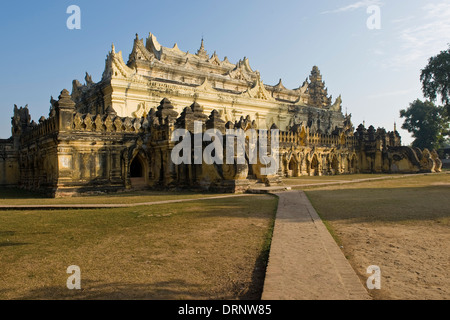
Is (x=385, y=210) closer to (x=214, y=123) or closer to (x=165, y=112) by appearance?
(x=214, y=123)

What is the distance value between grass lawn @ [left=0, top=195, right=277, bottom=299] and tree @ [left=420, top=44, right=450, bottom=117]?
135ft

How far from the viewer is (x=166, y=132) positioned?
60.2 ft

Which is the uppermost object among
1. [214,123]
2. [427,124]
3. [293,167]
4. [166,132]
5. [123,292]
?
[427,124]

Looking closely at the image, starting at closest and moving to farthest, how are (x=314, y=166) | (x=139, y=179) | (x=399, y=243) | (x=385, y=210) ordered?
(x=399, y=243), (x=385, y=210), (x=139, y=179), (x=314, y=166)

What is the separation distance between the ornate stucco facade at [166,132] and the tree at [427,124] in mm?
16930

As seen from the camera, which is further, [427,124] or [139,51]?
[427,124]

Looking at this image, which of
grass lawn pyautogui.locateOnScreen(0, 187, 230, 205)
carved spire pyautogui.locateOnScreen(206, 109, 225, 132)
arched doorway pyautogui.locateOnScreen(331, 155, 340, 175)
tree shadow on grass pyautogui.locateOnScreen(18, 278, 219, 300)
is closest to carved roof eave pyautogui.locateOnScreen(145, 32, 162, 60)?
arched doorway pyautogui.locateOnScreen(331, 155, 340, 175)

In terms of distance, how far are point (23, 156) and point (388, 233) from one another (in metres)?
24.5

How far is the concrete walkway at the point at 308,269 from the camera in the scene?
132 inches

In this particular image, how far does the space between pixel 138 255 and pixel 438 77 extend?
45834 millimetres

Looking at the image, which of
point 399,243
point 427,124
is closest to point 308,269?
point 399,243

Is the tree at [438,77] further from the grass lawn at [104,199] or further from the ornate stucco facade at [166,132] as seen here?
the grass lawn at [104,199]

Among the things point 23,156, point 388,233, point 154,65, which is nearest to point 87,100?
point 154,65

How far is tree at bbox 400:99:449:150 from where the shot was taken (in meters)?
57.5
